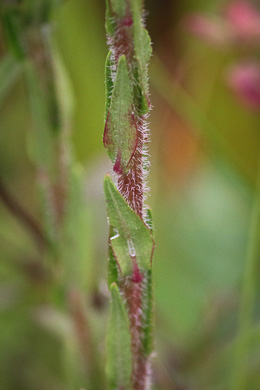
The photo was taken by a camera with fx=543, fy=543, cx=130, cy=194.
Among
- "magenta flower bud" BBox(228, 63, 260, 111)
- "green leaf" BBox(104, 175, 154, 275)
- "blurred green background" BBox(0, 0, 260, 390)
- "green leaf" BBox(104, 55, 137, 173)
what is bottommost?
"blurred green background" BBox(0, 0, 260, 390)

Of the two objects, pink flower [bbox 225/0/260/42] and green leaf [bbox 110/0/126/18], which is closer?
green leaf [bbox 110/0/126/18]

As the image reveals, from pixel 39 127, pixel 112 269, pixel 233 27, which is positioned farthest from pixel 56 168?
pixel 233 27

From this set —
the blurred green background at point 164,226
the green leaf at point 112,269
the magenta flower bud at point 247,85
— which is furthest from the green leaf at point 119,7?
the magenta flower bud at point 247,85

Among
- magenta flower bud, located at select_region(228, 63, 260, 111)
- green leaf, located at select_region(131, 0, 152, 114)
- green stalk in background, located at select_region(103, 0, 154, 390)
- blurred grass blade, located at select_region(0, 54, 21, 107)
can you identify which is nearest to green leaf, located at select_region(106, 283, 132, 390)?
green stalk in background, located at select_region(103, 0, 154, 390)

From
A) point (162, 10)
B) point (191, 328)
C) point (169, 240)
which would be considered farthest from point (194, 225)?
point (162, 10)

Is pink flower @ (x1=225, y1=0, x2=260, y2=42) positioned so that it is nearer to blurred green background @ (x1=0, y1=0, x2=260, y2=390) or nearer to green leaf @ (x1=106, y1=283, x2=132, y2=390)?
blurred green background @ (x1=0, y1=0, x2=260, y2=390)

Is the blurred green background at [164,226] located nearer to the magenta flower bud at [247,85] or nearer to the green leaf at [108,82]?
the magenta flower bud at [247,85]
